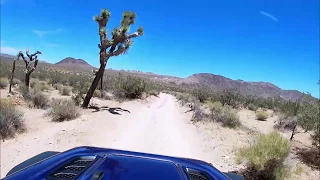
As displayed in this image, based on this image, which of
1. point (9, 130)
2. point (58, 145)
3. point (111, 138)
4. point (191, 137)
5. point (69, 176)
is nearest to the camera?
point (69, 176)

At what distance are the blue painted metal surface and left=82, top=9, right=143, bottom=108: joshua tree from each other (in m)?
15.2

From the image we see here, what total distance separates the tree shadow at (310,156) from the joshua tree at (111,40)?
36.3 ft

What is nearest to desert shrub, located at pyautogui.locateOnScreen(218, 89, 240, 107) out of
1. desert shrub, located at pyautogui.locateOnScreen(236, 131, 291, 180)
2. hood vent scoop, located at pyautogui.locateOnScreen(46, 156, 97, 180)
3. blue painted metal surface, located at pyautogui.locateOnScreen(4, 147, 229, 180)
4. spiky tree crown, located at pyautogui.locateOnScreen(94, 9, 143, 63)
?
spiky tree crown, located at pyautogui.locateOnScreen(94, 9, 143, 63)

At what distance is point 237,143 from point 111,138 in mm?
4784

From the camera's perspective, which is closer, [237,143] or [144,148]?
[144,148]

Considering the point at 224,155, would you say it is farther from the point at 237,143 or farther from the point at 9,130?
the point at 9,130

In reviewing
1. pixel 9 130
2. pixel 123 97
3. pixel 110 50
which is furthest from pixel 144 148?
pixel 123 97

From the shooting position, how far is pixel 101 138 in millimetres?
10656

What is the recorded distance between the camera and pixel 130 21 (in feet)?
61.2

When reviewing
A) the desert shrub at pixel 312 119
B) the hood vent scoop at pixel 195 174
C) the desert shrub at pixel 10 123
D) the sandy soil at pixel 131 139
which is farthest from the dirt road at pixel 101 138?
the hood vent scoop at pixel 195 174

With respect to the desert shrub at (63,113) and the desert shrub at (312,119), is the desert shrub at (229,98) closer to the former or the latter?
the desert shrub at (312,119)

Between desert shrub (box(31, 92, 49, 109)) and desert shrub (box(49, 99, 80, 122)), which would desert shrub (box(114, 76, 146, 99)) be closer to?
desert shrub (box(31, 92, 49, 109))

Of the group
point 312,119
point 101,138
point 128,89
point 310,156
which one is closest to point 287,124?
point 312,119

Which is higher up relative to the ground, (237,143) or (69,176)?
(69,176)
